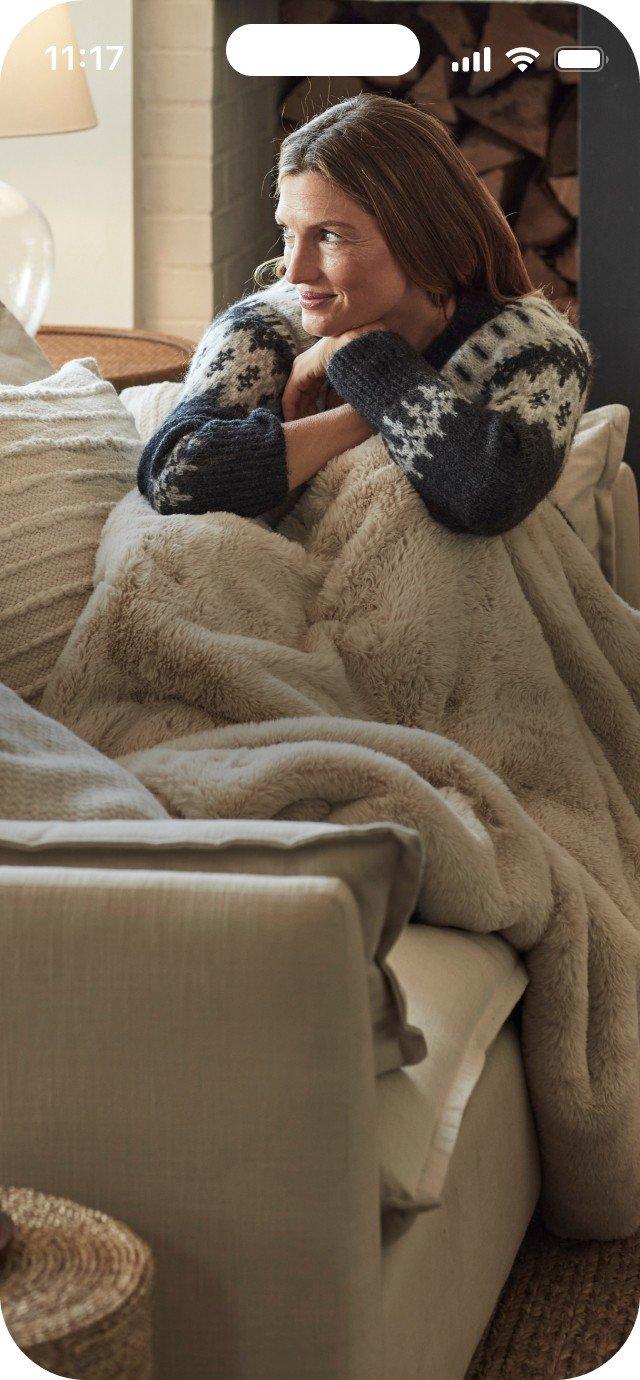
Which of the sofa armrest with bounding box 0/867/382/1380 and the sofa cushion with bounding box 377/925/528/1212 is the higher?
the sofa armrest with bounding box 0/867/382/1380

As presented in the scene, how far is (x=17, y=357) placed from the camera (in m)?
1.44

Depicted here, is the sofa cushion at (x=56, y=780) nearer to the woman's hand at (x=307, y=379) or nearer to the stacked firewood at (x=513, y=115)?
the woman's hand at (x=307, y=379)

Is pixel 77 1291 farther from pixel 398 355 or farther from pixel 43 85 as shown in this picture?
pixel 43 85

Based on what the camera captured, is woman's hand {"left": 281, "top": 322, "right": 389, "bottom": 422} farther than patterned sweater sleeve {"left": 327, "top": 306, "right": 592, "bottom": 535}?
Yes

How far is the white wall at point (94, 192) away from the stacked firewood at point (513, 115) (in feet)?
1.01

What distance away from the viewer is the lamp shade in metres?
1.33

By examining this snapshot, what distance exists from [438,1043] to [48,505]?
1.86 feet

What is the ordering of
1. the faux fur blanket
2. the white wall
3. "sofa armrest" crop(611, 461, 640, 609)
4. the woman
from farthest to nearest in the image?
1. the white wall
2. "sofa armrest" crop(611, 461, 640, 609)
3. the woman
4. the faux fur blanket

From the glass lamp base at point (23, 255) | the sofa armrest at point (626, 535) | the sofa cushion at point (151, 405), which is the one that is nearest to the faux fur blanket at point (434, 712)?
the sofa cushion at point (151, 405)

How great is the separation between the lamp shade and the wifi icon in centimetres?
39

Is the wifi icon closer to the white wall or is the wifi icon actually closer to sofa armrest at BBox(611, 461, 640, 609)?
sofa armrest at BBox(611, 461, 640, 609)

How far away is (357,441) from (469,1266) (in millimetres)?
677

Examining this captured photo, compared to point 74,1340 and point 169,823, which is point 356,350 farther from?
point 74,1340

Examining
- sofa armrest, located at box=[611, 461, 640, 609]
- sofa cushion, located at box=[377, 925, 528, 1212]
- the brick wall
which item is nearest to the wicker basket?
sofa cushion, located at box=[377, 925, 528, 1212]
